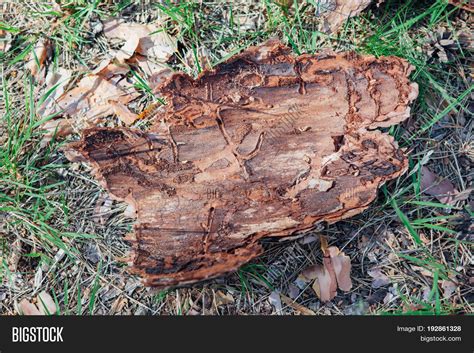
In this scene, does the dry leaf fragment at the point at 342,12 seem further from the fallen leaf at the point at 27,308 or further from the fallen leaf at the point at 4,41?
the fallen leaf at the point at 27,308

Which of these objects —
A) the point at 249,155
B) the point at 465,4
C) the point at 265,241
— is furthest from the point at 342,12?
the point at 265,241

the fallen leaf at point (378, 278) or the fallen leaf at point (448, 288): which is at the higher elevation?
the fallen leaf at point (378, 278)

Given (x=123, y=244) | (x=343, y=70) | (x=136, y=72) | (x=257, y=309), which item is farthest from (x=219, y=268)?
(x=136, y=72)

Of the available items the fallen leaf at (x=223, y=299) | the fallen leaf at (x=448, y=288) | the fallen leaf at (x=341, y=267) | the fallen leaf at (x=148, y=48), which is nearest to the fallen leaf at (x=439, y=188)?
the fallen leaf at (x=448, y=288)

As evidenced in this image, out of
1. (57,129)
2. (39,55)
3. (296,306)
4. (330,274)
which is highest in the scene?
(39,55)

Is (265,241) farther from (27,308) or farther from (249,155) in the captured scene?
(27,308)

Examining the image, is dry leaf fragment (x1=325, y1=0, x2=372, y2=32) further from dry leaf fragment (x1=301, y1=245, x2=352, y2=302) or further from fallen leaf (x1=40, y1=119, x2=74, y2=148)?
fallen leaf (x1=40, y1=119, x2=74, y2=148)
